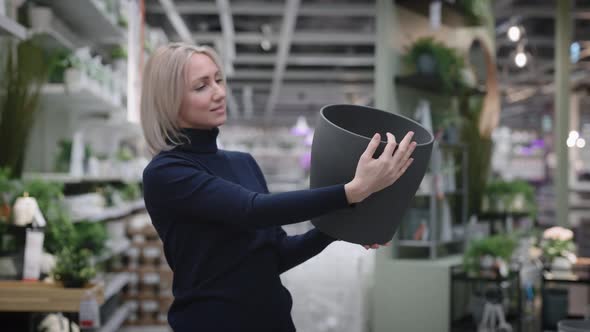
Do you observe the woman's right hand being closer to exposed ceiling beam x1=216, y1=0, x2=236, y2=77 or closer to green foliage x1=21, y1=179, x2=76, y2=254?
green foliage x1=21, y1=179, x2=76, y2=254

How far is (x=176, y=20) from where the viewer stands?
7852mm

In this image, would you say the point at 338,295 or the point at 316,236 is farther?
the point at 338,295

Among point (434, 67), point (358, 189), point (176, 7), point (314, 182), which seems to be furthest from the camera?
point (176, 7)

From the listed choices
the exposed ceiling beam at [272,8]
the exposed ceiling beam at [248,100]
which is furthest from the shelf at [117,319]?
the exposed ceiling beam at [248,100]

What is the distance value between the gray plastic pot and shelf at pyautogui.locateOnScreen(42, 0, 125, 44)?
3.06m

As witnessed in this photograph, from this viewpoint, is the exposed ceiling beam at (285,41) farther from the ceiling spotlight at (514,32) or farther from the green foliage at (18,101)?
the green foliage at (18,101)

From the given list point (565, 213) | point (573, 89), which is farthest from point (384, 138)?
point (573, 89)

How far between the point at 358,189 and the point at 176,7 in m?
7.23

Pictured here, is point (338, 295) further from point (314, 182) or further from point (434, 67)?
point (314, 182)

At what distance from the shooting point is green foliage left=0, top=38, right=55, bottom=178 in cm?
282

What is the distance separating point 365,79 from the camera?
1375 centimetres

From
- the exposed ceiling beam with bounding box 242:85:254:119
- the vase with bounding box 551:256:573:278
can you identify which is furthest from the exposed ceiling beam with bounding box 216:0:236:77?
the exposed ceiling beam with bounding box 242:85:254:119

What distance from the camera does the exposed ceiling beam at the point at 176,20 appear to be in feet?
23.6

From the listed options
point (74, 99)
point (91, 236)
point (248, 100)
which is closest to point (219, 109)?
point (91, 236)
